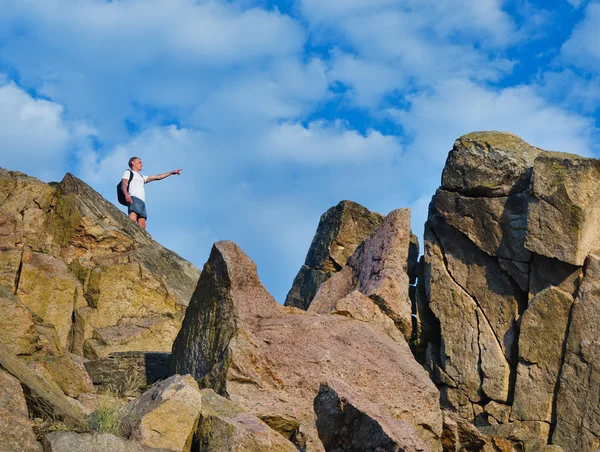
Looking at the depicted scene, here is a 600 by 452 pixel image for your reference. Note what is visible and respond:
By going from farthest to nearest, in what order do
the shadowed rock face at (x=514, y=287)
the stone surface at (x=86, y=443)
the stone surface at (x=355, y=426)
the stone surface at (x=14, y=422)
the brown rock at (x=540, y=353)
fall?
the brown rock at (x=540, y=353)
the shadowed rock face at (x=514, y=287)
the stone surface at (x=355, y=426)
the stone surface at (x=86, y=443)
the stone surface at (x=14, y=422)

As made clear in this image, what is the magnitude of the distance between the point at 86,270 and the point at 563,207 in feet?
36.3

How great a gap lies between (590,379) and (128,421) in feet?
42.9

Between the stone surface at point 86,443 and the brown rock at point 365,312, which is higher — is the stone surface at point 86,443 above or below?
below

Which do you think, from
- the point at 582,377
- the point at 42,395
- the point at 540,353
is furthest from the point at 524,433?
the point at 42,395

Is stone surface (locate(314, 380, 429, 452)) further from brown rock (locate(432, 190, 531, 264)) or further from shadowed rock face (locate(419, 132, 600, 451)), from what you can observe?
brown rock (locate(432, 190, 531, 264))

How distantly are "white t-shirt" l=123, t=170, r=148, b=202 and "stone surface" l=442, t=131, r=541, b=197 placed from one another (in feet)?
27.2

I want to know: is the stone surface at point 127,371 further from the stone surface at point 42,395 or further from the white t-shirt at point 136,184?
the white t-shirt at point 136,184

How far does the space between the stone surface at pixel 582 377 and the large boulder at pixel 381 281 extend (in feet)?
13.3

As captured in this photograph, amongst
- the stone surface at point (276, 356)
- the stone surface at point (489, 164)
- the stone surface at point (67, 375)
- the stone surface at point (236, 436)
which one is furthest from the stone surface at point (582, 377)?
the stone surface at point (236, 436)

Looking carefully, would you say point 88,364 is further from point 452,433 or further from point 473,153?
point 473,153

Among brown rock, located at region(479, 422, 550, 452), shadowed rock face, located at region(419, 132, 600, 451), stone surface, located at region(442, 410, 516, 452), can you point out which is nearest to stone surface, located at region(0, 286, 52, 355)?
stone surface, located at region(442, 410, 516, 452)

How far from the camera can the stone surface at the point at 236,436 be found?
10.7 metres

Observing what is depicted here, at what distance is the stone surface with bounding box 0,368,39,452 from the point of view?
9156mm

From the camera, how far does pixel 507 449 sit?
16.5m
